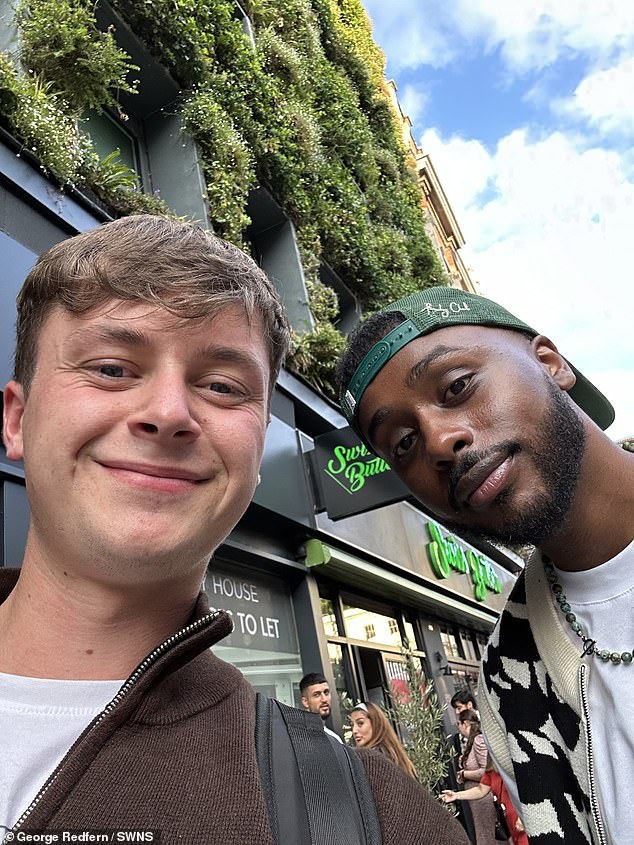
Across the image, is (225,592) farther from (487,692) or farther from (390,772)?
(390,772)

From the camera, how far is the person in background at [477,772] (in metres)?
5.98

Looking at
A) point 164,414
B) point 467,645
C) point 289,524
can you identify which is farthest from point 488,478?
point 467,645

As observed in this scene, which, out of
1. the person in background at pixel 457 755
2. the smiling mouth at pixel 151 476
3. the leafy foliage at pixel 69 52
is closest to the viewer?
the smiling mouth at pixel 151 476

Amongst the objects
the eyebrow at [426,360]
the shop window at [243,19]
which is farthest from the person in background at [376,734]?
the shop window at [243,19]

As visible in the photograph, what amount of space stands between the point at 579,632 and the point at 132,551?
4.76 ft

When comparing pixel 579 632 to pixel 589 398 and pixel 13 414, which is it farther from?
pixel 13 414

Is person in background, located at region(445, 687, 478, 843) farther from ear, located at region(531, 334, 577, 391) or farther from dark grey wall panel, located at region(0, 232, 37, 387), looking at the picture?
dark grey wall panel, located at region(0, 232, 37, 387)

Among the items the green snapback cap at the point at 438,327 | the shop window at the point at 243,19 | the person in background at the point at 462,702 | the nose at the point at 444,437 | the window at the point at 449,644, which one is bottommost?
the nose at the point at 444,437

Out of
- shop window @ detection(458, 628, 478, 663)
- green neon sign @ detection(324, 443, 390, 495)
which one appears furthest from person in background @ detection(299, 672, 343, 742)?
shop window @ detection(458, 628, 478, 663)

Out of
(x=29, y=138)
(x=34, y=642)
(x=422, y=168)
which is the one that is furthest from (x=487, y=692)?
(x=422, y=168)

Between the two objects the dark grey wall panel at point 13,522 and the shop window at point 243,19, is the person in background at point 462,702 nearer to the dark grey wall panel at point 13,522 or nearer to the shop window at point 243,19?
the dark grey wall panel at point 13,522

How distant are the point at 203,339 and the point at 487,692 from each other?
1.58m

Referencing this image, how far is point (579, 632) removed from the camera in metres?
1.86

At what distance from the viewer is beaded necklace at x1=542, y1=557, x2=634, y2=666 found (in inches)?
68.0
